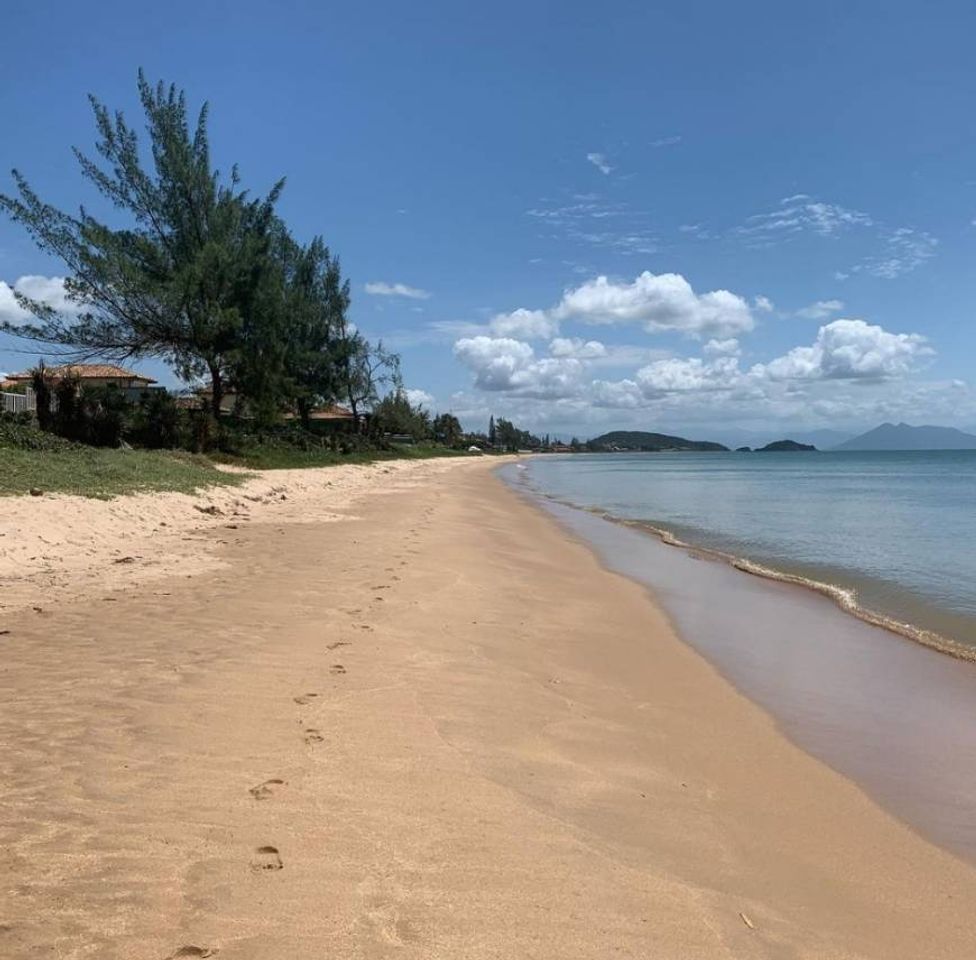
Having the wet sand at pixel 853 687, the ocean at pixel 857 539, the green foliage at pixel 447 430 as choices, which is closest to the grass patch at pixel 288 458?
the ocean at pixel 857 539

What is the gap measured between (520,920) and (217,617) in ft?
18.1

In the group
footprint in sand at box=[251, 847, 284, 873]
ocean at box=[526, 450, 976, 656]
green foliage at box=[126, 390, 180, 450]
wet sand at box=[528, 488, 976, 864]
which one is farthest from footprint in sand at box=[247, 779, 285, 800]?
green foliage at box=[126, 390, 180, 450]

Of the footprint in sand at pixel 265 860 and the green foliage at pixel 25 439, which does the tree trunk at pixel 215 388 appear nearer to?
the green foliage at pixel 25 439

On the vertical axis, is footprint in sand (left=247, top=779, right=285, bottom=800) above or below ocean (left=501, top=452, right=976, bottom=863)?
above

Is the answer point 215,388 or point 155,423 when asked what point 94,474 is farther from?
point 215,388

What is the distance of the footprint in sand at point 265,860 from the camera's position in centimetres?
322

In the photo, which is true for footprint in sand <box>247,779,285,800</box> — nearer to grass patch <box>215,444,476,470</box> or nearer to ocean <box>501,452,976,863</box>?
ocean <box>501,452,976,863</box>

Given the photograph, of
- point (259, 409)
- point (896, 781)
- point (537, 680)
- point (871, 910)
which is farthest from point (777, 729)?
point (259, 409)

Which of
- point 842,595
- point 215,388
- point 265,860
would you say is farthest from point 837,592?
point 215,388

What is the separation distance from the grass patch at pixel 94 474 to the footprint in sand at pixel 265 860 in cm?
1205

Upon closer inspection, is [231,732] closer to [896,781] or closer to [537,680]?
[537,680]

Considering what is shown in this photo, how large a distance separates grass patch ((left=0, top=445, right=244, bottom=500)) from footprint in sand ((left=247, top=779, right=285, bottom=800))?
11377mm

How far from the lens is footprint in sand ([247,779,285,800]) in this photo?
153 inches

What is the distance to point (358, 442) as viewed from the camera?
65.0m
